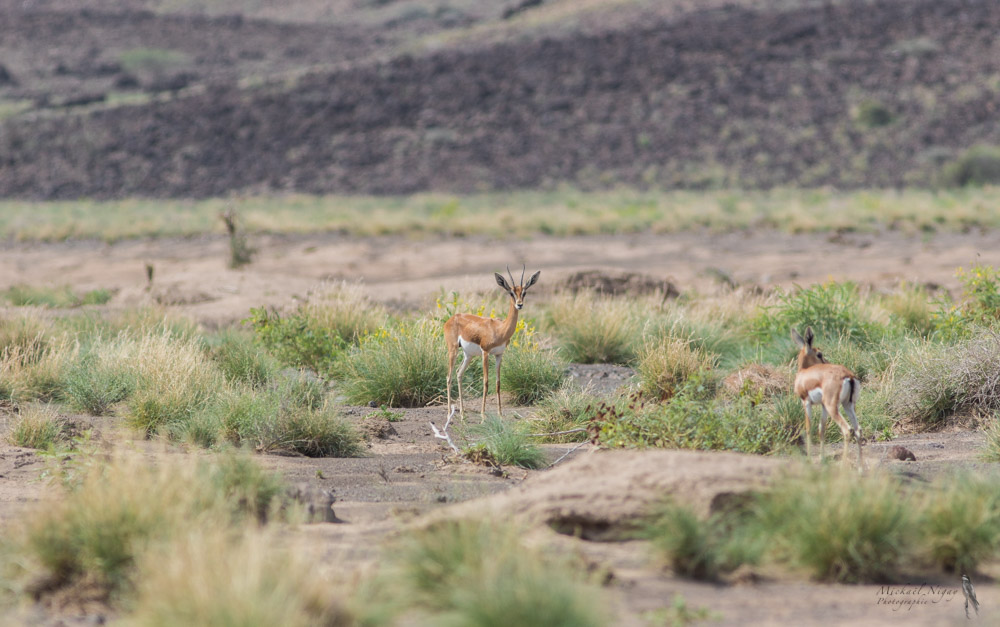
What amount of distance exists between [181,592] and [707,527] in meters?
2.62

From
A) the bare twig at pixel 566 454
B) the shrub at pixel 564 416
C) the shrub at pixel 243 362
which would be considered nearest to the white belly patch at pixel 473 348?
the shrub at pixel 564 416

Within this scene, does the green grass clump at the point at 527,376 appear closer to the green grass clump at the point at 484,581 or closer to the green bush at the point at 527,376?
the green bush at the point at 527,376

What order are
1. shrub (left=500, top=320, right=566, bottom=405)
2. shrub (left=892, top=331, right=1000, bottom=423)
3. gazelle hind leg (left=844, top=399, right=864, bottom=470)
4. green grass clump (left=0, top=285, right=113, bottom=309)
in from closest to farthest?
gazelle hind leg (left=844, top=399, right=864, bottom=470), shrub (left=892, top=331, right=1000, bottom=423), shrub (left=500, top=320, right=566, bottom=405), green grass clump (left=0, top=285, right=113, bottom=309)

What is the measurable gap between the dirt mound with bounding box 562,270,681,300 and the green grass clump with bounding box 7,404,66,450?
1040 cm

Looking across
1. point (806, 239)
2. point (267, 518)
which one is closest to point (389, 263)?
point (806, 239)

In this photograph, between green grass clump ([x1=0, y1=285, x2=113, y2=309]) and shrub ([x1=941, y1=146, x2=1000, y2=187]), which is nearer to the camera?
green grass clump ([x1=0, y1=285, x2=113, y2=309])

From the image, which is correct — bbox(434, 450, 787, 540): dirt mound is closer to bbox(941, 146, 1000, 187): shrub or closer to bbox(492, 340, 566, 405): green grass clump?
bbox(492, 340, 566, 405): green grass clump

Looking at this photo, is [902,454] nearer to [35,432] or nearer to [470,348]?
[470,348]

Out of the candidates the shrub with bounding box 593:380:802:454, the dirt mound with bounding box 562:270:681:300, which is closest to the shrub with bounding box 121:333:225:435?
the shrub with bounding box 593:380:802:454

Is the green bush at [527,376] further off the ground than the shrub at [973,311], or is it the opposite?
the shrub at [973,311]

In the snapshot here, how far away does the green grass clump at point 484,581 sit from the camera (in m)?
3.91

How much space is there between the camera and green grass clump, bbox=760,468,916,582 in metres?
4.95

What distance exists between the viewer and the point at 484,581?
4102 millimetres

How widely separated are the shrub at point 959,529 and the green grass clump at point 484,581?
78.8 inches
